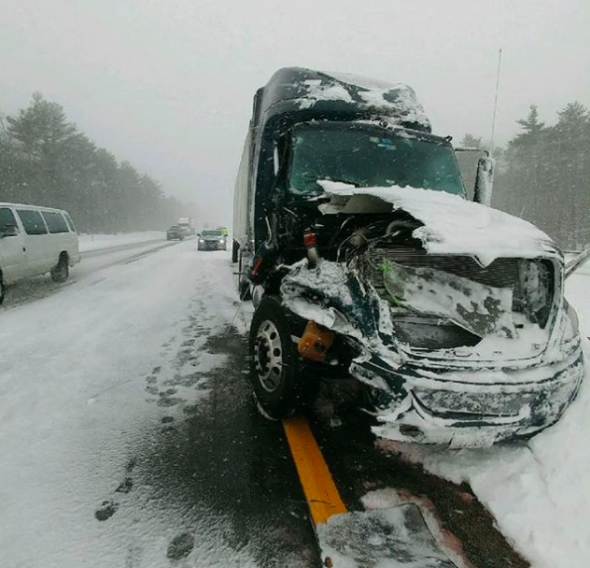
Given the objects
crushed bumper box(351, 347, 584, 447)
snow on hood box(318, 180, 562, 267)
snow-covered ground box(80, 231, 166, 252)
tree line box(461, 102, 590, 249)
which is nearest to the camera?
crushed bumper box(351, 347, 584, 447)

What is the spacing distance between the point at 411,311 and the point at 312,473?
46.6 inches

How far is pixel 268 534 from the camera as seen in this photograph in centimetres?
207

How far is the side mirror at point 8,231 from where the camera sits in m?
7.87

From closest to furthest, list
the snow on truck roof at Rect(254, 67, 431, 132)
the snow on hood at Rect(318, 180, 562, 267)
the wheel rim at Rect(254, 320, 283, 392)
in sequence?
the snow on hood at Rect(318, 180, 562, 267), the wheel rim at Rect(254, 320, 283, 392), the snow on truck roof at Rect(254, 67, 431, 132)

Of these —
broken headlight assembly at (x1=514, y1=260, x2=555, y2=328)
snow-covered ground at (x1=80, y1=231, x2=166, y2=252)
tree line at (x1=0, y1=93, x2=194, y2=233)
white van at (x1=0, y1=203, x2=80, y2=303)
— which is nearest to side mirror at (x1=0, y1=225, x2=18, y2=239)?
white van at (x1=0, y1=203, x2=80, y2=303)

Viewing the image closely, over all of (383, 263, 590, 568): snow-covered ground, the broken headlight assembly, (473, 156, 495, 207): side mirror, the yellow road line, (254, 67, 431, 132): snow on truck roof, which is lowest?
the yellow road line

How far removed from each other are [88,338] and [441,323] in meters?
4.48

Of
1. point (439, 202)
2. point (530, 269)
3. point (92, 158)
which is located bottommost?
point (530, 269)

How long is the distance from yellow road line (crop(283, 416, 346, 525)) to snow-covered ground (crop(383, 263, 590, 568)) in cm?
57

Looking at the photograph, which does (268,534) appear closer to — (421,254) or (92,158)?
(421,254)

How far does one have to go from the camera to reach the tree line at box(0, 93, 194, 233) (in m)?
41.8

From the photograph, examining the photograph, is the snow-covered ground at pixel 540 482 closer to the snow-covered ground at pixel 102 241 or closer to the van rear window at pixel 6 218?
the van rear window at pixel 6 218

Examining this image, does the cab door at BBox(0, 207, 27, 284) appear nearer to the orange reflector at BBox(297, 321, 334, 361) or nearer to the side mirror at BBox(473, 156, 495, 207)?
the orange reflector at BBox(297, 321, 334, 361)

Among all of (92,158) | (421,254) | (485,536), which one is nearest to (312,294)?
(421,254)
